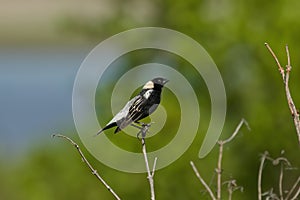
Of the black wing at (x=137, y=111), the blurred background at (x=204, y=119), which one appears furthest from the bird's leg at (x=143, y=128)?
the blurred background at (x=204, y=119)

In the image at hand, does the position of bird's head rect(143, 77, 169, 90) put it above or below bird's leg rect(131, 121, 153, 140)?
above

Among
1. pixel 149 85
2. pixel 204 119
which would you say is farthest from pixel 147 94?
pixel 204 119

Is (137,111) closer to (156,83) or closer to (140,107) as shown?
(140,107)

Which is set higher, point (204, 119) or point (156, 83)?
point (204, 119)

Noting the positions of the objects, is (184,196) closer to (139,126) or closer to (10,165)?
(10,165)

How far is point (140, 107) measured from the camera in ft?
10.1

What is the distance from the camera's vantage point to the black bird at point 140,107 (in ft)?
9.67

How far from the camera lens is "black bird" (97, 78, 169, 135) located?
116 inches

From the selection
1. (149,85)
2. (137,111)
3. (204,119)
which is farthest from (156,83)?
(204,119)

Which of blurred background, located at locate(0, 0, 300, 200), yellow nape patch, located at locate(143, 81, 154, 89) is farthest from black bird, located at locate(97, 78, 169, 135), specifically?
blurred background, located at locate(0, 0, 300, 200)

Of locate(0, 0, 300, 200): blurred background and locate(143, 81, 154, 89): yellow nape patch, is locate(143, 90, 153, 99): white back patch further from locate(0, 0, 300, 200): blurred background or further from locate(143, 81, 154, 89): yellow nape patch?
locate(0, 0, 300, 200): blurred background

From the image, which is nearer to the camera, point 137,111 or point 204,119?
point 137,111

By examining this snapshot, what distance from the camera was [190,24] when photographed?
12.4 metres

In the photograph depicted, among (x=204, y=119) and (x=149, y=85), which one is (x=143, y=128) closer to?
(x=149, y=85)
